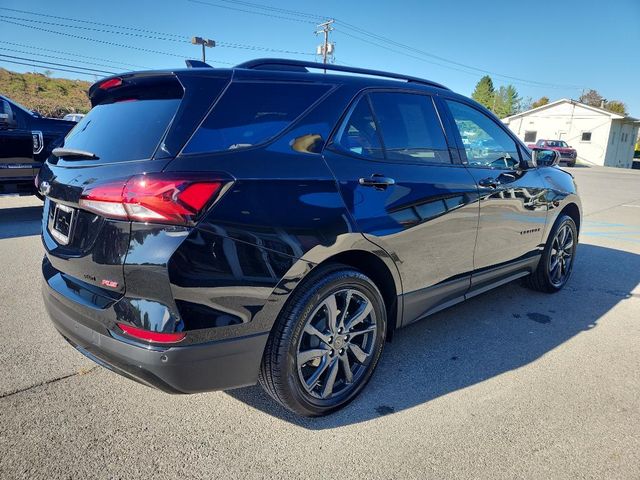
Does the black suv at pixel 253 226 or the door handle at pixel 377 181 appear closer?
the black suv at pixel 253 226

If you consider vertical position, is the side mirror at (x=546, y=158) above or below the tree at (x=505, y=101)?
below

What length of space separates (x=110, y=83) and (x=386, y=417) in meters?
2.37

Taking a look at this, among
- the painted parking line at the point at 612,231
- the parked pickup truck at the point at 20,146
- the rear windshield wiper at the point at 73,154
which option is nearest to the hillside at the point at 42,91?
the parked pickup truck at the point at 20,146

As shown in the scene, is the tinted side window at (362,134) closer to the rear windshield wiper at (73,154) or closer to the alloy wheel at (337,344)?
the alloy wheel at (337,344)

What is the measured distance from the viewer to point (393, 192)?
266 centimetres

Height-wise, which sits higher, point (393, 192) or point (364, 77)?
point (364, 77)

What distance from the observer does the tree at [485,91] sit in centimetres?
8788

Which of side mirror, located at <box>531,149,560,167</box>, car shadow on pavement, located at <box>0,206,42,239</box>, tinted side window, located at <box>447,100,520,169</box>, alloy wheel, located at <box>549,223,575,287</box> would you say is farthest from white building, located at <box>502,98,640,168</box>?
tinted side window, located at <box>447,100,520,169</box>

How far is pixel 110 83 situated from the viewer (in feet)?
8.21

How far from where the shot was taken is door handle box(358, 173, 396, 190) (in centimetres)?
251

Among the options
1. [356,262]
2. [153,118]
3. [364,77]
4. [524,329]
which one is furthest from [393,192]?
[524,329]

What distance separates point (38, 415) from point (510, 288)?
4.20 metres

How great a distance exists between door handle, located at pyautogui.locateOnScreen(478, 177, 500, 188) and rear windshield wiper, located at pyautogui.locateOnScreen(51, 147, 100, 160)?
8.29 ft

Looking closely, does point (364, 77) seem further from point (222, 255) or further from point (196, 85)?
point (222, 255)
